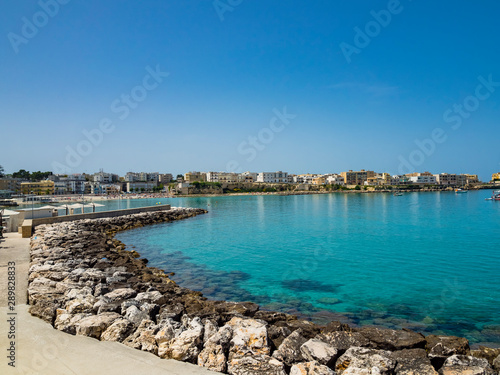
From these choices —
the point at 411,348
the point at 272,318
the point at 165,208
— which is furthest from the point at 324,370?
the point at 165,208

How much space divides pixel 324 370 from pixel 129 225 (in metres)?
27.1

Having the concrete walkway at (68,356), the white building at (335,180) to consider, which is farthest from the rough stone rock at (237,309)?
the white building at (335,180)

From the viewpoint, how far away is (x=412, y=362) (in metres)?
4.50

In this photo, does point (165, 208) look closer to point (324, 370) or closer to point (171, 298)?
point (171, 298)

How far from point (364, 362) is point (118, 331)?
3749mm

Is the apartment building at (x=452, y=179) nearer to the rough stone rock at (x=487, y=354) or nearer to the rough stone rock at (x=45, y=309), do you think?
the rough stone rock at (x=487, y=354)

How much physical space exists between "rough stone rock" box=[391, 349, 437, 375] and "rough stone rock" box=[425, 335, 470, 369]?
14 centimetres

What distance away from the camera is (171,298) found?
7.68 meters

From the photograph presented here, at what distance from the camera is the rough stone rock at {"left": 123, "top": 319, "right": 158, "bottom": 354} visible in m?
4.88

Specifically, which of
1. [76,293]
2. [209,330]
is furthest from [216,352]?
[76,293]

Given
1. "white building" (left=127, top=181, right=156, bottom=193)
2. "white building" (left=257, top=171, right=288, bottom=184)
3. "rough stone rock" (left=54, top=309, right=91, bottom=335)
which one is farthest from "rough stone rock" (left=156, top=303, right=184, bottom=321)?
"white building" (left=257, top=171, right=288, bottom=184)

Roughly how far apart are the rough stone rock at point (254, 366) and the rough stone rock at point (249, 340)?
189 millimetres

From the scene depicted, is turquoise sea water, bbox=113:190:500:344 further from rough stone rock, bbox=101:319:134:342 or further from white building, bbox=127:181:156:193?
white building, bbox=127:181:156:193

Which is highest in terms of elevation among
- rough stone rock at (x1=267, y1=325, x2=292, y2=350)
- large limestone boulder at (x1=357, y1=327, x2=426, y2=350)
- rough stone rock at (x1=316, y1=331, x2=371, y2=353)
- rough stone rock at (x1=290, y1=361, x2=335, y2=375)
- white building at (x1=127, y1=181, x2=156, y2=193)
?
white building at (x1=127, y1=181, x2=156, y2=193)
